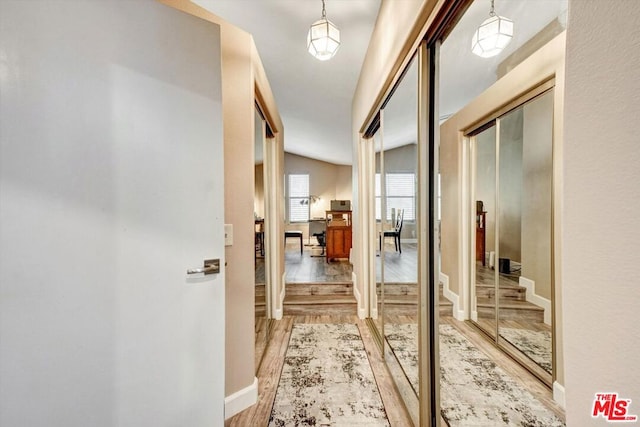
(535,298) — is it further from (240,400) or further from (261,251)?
(261,251)

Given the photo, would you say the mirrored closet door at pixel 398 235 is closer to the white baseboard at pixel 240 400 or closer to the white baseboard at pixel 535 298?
the white baseboard at pixel 535 298

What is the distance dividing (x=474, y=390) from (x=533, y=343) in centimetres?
37

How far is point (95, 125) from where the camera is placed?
0.88m

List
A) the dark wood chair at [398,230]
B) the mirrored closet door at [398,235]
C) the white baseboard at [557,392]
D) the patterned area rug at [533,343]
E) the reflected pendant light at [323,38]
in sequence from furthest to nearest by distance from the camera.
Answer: the dark wood chair at [398,230]
the reflected pendant light at [323,38]
the mirrored closet door at [398,235]
the patterned area rug at [533,343]
the white baseboard at [557,392]

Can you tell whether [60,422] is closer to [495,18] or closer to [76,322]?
[76,322]

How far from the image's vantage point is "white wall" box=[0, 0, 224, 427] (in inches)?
30.2

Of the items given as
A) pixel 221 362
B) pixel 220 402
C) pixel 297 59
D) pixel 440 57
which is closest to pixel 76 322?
pixel 221 362

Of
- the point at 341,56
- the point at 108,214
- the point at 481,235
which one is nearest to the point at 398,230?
the point at 481,235

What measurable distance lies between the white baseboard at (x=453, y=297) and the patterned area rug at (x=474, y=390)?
0.32 ft

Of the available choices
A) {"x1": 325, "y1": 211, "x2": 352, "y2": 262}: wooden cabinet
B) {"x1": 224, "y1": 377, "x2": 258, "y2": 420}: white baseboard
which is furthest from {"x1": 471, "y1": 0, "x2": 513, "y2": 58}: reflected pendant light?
{"x1": 325, "y1": 211, "x2": 352, "y2": 262}: wooden cabinet

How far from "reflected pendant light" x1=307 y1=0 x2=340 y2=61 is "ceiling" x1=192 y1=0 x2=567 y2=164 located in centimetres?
25

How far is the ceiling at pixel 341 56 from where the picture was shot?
1075 mm

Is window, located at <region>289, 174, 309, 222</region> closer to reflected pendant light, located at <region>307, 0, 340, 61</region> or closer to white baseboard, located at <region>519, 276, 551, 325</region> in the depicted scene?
reflected pendant light, located at <region>307, 0, 340, 61</region>

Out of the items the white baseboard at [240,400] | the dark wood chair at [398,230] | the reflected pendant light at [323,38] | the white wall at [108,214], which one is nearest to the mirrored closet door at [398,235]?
the dark wood chair at [398,230]
